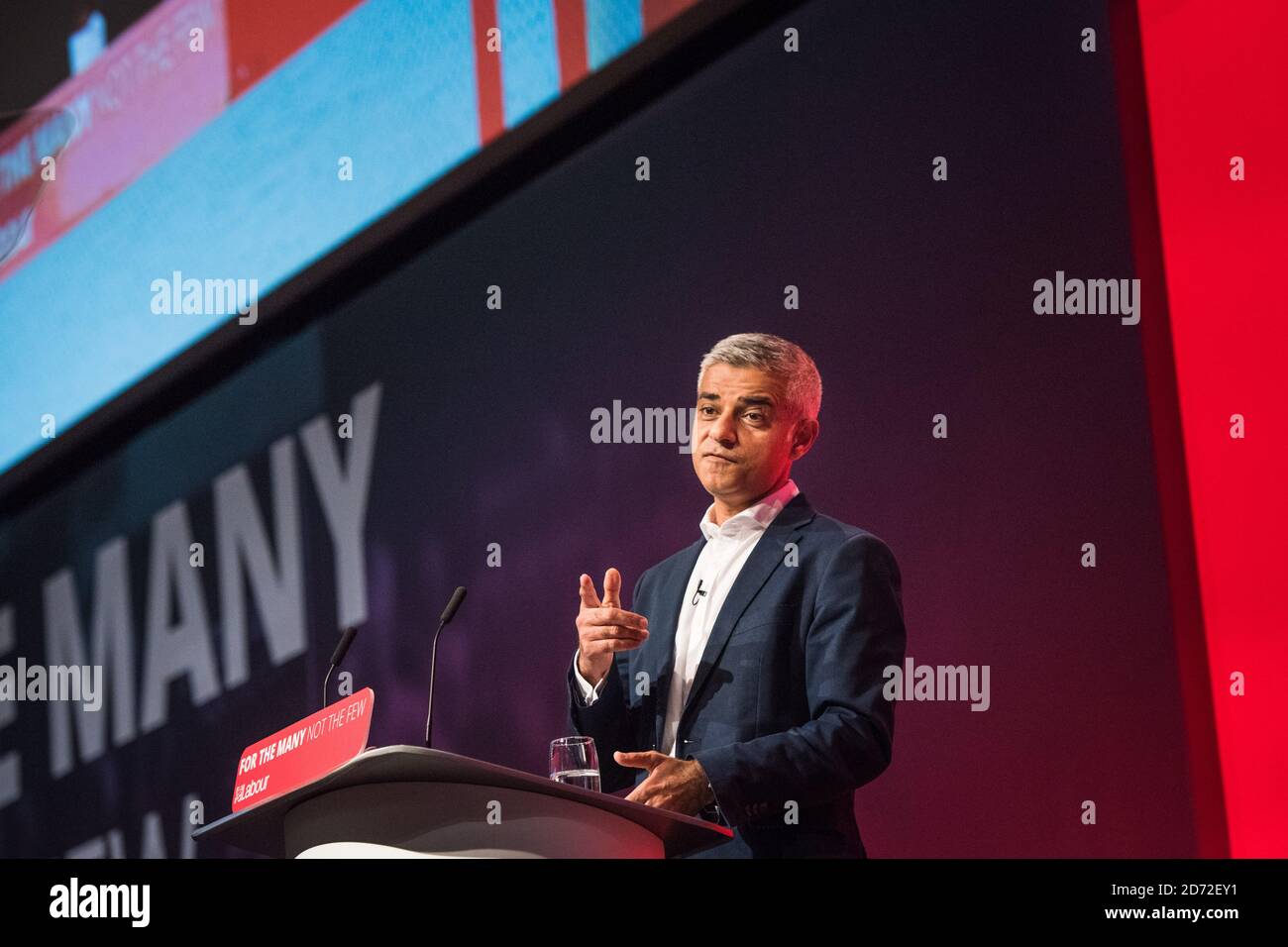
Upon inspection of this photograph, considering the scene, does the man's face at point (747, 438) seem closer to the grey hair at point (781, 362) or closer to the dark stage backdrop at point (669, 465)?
the grey hair at point (781, 362)

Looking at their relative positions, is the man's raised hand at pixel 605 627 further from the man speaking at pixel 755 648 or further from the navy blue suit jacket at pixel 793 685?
the navy blue suit jacket at pixel 793 685

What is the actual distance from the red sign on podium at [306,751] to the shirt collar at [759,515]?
4.04 feet

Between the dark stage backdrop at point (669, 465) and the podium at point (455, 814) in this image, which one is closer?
the podium at point (455, 814)

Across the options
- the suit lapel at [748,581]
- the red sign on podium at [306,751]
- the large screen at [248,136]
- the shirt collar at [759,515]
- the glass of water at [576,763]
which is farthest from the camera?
the large screen at [248,136]

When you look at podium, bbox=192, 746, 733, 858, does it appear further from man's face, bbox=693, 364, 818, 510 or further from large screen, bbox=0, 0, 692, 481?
large screen, bbox=0, 0, 692, 481

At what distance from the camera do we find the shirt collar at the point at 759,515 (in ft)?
10.8

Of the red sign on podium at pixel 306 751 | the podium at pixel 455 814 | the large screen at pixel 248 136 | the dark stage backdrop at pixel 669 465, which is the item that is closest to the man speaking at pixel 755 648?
the dark stage backdrop at pixel 669 465

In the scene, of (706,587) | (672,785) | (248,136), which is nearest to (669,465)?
(706,587)

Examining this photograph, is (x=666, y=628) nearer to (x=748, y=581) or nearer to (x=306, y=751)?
(x=748, y=581)

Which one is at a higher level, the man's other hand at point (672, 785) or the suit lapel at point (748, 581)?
the suit lapel at point (748, 581)

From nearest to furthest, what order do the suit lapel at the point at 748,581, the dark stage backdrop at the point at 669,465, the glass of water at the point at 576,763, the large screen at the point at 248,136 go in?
1. the glass of water at the point at 576,763
2. the suit lapel at the point at 748,581
3. the dark stage backdrop at the point at 669,465
4. the large screen at the point at 248,136

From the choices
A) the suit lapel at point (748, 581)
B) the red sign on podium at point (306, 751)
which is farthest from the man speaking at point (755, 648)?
the red sign on podium at point (306, 751)

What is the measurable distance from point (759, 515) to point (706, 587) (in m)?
0.21

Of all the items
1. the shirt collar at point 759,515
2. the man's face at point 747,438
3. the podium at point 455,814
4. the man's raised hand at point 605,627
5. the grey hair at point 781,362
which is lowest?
the podium at point 455,814
